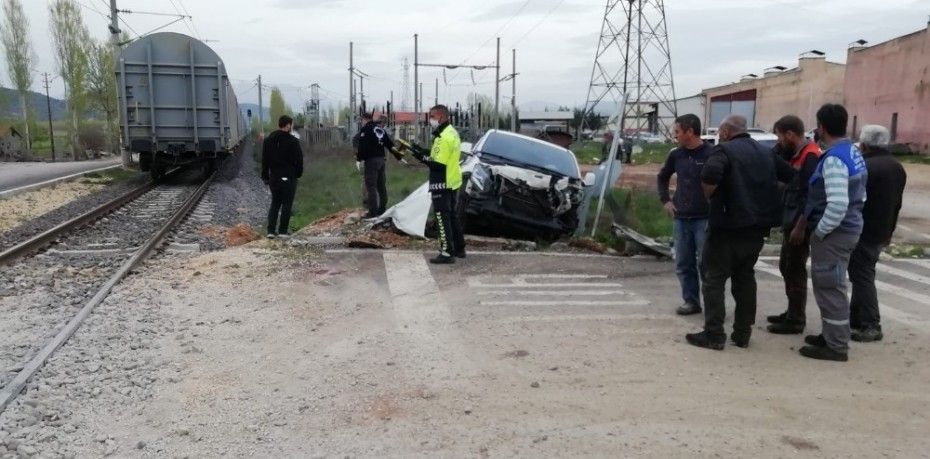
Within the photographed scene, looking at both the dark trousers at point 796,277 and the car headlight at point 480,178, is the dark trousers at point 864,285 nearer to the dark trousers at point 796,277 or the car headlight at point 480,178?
the dark trousers at point 796,277

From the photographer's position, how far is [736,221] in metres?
5.00

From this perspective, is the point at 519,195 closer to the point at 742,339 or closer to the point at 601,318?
the point at 601,318

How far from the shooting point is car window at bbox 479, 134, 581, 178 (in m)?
10.1

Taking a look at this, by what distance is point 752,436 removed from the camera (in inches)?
149

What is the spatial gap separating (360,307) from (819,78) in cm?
5397

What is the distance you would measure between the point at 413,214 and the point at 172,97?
37.6 ft

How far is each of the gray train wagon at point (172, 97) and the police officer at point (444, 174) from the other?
12105 millimetres

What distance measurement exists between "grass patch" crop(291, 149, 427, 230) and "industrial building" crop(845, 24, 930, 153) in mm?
25463

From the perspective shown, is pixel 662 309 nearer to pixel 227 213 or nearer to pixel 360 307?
pixel 360 307

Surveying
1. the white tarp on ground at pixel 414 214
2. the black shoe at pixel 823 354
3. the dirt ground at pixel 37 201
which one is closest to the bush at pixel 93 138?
the dirt ground at pixel 37 201

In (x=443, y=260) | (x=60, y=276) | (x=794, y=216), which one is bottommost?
(x=60, y=276)

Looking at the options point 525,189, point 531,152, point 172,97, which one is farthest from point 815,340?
point 172,97

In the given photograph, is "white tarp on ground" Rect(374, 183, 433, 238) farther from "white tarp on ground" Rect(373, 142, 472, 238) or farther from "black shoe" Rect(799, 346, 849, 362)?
"black shoe" Rect(799, 346, 849, 362)

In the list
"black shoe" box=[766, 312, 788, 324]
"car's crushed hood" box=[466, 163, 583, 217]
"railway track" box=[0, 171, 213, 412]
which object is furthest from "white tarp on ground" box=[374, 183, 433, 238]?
"black shoe" box=[766, 312, 788, 324]
